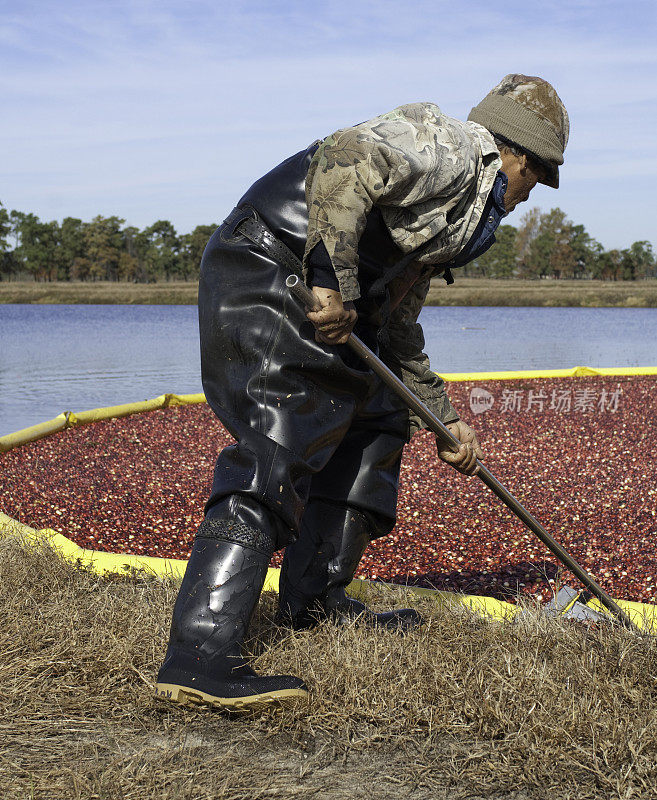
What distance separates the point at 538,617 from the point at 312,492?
33.2 inches

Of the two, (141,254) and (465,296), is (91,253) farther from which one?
(465,296)

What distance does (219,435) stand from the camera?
7.58 meters

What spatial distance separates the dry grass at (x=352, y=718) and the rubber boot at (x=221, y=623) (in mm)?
109

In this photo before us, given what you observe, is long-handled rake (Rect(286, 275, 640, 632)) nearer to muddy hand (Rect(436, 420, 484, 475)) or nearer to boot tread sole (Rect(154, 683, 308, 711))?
muddy hand (Rect(436, 420, 484, 475))

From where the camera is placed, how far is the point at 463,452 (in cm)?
295

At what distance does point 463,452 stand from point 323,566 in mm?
611

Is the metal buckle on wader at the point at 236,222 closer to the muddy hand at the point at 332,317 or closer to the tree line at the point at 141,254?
the muddy hand at the point at 332,317

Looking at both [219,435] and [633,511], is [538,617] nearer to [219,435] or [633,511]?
[633,511]

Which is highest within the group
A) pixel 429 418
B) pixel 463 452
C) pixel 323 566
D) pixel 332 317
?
pixel 332 317

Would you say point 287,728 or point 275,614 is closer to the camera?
point 287,728

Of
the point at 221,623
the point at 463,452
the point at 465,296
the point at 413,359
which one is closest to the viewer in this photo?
the point at 221,623

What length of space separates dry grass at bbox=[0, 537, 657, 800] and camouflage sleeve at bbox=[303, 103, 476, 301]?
3.66 feet

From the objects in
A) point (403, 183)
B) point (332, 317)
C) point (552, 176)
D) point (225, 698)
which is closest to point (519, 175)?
point (552, 176)

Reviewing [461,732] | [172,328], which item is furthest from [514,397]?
[172,328]
